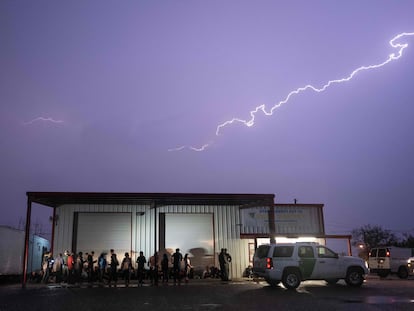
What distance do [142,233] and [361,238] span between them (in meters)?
59.0

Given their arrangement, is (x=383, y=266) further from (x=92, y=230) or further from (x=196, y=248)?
(x=92, y=230)

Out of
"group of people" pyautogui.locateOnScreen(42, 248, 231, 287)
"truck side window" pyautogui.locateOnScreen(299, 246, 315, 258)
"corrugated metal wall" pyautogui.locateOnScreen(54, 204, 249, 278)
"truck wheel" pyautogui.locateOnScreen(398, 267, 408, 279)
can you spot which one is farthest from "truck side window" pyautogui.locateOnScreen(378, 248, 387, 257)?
"truck side window" pyautogui.locateOnScreen(299, 246, 315, 258)

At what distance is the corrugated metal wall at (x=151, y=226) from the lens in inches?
977

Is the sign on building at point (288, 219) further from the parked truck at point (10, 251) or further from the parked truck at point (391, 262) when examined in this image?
the parked truck at point (10, 251)

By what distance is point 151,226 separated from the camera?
25812 mm

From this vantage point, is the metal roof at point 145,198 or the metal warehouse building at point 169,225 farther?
the metal warehouse building at point 169,225

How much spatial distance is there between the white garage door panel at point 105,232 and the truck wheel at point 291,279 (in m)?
10.9

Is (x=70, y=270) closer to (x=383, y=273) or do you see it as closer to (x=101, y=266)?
(x=101, y=266)

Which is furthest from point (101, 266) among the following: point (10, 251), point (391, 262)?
point (391, 262)

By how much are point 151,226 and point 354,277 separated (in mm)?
11734

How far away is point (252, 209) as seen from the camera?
26891 mm

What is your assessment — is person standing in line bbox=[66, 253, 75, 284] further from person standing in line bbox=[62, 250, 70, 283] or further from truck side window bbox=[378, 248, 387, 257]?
truck side window bbox=[378, 248, 387, 257]

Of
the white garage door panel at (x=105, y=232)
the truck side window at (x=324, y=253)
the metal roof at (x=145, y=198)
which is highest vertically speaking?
the metal roof at (x=145, y=198)

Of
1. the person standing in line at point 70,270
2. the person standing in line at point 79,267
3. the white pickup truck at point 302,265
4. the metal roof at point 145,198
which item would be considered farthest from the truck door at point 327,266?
the person standing in line at point 70,270
